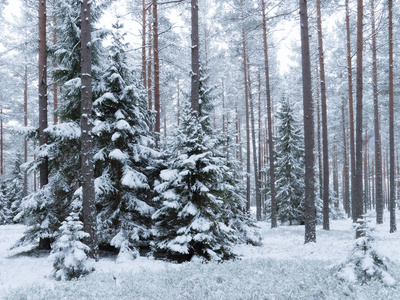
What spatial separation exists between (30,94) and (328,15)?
1078 inches

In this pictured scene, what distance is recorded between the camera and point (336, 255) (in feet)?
30.3

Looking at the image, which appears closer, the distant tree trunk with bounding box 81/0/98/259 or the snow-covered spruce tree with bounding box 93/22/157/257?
the distant tree trunk with bounding box 81/0/98/259

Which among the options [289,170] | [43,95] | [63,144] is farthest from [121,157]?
[289,170]

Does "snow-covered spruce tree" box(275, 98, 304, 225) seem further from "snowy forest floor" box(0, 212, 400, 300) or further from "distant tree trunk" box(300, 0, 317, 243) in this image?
"snowy forest floor" box(0, 212, 400, 300)

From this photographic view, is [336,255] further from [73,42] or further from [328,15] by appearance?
[328,15]

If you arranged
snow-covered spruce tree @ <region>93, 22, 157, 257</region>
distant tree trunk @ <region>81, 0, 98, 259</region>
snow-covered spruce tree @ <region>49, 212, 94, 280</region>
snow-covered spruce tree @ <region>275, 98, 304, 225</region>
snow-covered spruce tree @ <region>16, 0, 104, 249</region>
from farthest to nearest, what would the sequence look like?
snow-covered spruce tree @ <region>275, 98, 304, 225</region> < snow-covered spruce tree @ <region>16, 0, 104, 249</region> < snow-covered spruce tree @ <region>93, 22, 157, 257</region> < distant tree trunk @ <region>81, 0, 98, 259</region> < snow-covered spruce tree @ <region>49, 212, 94, 280</region>

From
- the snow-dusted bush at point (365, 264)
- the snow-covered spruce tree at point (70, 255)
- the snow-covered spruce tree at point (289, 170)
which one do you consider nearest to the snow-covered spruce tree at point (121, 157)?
the snow-covered spruce tree at point (70, 255)

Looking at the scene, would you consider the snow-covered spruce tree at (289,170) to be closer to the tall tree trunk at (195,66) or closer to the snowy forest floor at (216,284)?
the tall tree trunk at (195,66)

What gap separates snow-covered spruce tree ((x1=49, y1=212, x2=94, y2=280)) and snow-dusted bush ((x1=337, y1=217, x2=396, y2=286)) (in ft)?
19.4

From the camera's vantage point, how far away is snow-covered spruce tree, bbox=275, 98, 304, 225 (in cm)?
2066

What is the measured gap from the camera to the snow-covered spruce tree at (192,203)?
29.0ft

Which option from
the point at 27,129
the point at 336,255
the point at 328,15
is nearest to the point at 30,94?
the point at 27,129

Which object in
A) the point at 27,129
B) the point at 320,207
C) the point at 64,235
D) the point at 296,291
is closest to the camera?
the point at 296,291

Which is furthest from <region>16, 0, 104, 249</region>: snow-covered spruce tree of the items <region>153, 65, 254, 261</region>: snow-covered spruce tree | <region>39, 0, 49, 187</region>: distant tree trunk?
<region>153, 65, 254, 261</region>: snow-covered spruce tree
